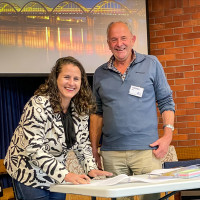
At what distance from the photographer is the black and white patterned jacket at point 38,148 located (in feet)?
7.40

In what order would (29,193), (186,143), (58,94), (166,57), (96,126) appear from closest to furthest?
1. (29,193)
2. (58,94)
3. (96,126)
4. (186,143)
5. (166,57)

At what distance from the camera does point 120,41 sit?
3.21 meters

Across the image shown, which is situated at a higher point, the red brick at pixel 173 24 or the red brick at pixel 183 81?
the red brick at pixel 173 24

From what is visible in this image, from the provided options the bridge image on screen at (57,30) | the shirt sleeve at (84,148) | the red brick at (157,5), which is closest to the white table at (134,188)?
the shirt sleeve at (84,148)

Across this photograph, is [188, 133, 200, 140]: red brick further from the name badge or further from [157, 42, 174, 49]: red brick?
the name badge

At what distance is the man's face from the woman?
2.32ft

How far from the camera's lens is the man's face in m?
3.20

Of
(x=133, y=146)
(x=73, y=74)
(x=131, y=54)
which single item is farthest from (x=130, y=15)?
(x=73, y=74)

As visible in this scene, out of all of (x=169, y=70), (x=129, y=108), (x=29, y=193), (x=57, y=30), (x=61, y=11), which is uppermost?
(x=61, y=11)

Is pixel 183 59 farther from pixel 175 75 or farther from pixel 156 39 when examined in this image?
pixel 156 39

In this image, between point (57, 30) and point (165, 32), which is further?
point (165, 32)

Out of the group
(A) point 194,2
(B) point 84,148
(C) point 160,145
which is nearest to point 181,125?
(A) point 194,2

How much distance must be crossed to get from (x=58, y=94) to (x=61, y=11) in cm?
324

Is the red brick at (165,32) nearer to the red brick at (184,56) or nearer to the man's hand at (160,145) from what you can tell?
the red brick at (184,56)
